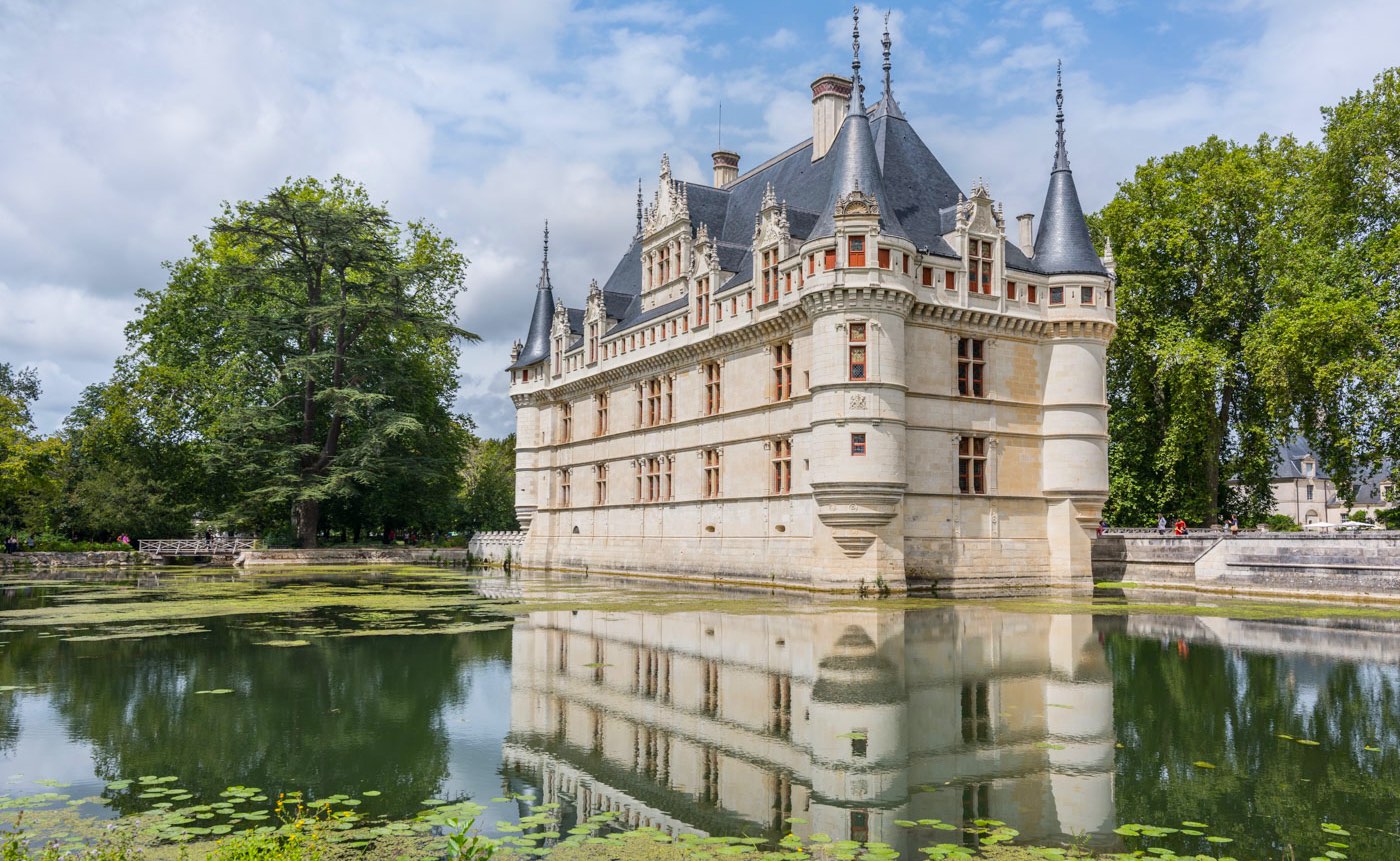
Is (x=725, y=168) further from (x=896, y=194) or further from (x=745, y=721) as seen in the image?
(x=745, y=721)

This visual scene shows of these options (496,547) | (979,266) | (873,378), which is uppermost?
(979,266)

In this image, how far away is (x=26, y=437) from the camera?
4419 centimetres

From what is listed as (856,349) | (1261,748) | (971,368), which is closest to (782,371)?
(856,349)

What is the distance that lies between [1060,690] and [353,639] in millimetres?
10620

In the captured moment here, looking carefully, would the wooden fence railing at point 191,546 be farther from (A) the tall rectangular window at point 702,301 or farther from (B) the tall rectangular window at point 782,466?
(B) the tall rectangular window at point 782,466

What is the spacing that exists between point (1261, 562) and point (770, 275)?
51.5ft

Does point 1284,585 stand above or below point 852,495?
below

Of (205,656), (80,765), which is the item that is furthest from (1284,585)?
(80,765)

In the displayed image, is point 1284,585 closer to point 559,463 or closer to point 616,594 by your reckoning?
point 616,594

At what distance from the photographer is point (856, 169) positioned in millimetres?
27812

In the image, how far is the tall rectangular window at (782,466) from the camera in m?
30.2

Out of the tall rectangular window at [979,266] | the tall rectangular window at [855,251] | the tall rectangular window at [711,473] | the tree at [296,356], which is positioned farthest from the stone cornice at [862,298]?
the tree at [296,356]

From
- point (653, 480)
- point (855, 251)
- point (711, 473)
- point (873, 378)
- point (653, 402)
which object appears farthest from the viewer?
point (653, 402)

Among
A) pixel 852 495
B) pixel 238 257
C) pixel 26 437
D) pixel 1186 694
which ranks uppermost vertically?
pixel 238 257
